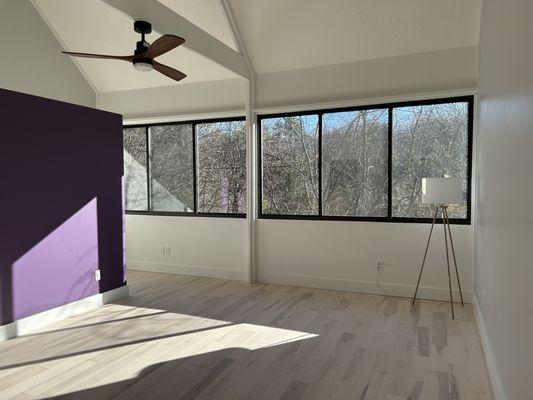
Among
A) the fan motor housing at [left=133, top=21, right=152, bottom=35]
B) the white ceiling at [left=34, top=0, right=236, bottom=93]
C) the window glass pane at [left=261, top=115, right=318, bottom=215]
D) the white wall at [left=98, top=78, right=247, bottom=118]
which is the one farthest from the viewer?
the white wall at [left=98, top=78, right=247, bottom=118]

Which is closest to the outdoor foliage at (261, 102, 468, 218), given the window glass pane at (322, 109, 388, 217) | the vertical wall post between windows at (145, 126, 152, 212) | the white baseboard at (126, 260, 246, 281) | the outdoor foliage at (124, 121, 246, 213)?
the window glass pane at (322, 109, 388, 217)

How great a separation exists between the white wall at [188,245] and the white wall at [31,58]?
234 cm

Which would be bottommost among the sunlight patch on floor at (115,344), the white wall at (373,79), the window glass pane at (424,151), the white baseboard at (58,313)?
the sunlight patch on floor at (115,344)

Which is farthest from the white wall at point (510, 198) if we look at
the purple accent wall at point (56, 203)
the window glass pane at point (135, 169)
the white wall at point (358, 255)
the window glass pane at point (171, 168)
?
the window glass pane at point (135, 169)

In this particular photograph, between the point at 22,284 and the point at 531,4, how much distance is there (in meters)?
4.31

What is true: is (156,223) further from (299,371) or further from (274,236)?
(299,371)

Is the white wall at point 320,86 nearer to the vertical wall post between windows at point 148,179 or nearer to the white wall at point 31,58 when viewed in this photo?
the vertical wall post between windows at point 148,179

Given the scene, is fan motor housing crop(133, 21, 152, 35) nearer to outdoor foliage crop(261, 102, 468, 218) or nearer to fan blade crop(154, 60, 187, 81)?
fan blade crop(154, 60, 187, 81)

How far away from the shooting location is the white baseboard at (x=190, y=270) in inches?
223

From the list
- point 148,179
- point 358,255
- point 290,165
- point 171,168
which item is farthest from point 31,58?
point 358,255

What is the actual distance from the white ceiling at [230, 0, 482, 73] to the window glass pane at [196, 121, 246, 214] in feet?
3.76

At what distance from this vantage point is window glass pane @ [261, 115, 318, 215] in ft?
17.2

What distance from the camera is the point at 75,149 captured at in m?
4.14

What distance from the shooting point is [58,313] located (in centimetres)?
399
